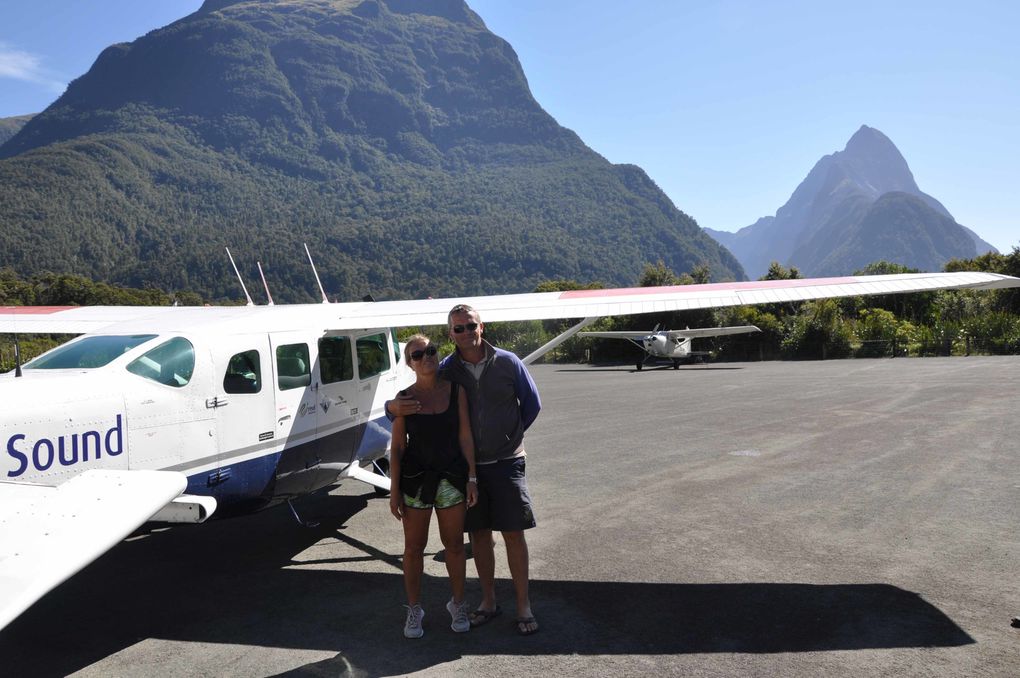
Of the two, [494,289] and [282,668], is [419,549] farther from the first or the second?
[494,289]

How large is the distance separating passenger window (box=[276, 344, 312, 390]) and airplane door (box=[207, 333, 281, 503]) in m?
0.10

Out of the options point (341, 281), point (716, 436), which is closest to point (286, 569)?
point (716, 436)

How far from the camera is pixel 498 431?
169 inches

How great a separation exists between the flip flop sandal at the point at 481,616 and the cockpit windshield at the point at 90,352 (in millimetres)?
2989

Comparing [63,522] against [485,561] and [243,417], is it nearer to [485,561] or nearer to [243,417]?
[243,417]

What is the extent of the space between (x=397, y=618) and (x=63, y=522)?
86.3 inches

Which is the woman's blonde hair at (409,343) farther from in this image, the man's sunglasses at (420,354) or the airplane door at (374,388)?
the airplane door at (374,388)

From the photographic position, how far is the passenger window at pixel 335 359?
6.05 m

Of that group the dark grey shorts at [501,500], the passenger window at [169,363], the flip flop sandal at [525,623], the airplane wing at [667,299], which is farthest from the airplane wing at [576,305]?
the flip flop sandal at [525,623]

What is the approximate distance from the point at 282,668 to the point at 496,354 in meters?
2.23

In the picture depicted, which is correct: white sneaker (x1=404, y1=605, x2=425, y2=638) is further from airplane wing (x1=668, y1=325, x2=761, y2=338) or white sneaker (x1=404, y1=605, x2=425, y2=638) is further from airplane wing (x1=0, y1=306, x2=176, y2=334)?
airplane wing (x1=668, y1=325, x2=761, y2=338)

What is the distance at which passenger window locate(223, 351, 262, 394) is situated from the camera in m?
5.11

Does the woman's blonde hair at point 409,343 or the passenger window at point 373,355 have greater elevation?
the woman's blonde hair at point 409,343

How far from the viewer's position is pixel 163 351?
4859 millimetres
